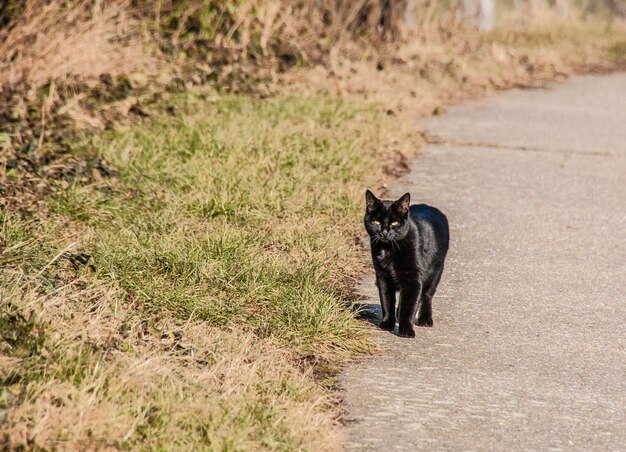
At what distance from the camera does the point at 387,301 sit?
500cm

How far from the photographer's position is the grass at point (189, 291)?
138 inches

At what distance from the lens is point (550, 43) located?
646 inches

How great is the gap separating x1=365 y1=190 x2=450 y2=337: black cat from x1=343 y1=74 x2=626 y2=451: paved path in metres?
0.14

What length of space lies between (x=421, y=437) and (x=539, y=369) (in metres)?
1.03

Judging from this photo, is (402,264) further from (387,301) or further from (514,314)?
(514,314)

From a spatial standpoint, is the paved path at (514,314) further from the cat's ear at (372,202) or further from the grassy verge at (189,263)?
the cat's ear at (372,202)

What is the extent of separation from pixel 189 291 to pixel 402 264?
1.09 m

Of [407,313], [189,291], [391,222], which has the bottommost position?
[407,313]

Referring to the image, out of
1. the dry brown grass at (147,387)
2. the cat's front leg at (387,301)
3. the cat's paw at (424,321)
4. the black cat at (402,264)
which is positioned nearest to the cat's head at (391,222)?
the black cat at (402,264)

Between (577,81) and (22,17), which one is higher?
(22,17)

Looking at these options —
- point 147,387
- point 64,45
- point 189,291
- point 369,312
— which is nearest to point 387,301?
point 369,312

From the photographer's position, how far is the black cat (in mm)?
4910

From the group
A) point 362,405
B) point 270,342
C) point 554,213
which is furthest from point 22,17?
point 362,405

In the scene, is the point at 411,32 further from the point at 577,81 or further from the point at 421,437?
the point at 421,437
